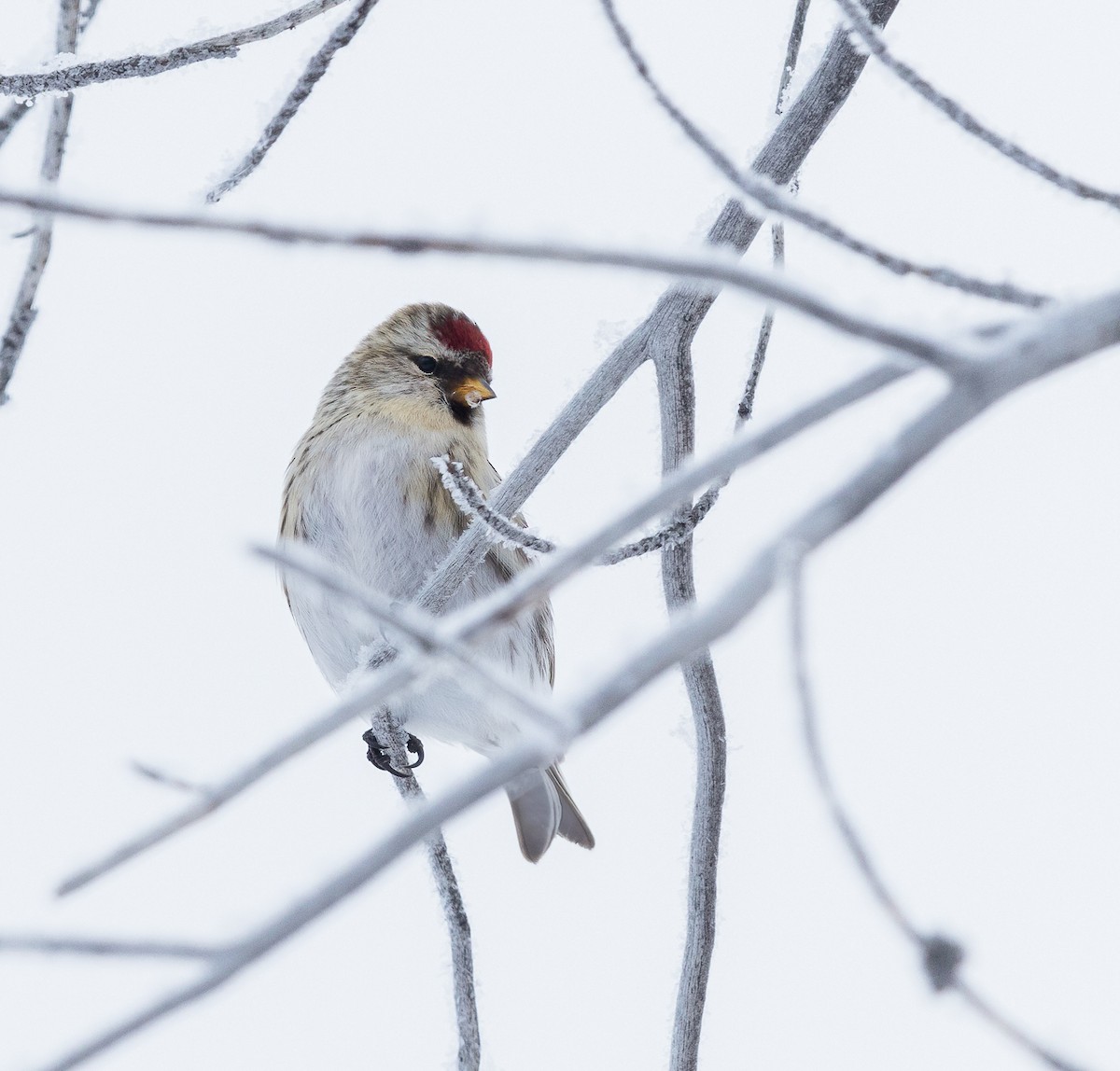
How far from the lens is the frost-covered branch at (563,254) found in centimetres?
71

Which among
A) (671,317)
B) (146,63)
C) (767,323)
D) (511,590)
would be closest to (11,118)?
(146,63)

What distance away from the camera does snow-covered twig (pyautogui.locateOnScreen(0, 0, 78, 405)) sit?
2.05m

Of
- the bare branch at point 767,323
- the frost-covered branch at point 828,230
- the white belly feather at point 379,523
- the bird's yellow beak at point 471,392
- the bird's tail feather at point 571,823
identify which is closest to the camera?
the frost-covered branch at point 828,230

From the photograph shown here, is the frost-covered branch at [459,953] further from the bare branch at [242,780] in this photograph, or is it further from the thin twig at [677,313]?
the bare branch at [242,780]

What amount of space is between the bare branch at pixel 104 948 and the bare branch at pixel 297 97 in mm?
1164

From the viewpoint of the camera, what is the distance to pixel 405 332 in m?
3.59

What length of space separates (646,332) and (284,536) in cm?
142

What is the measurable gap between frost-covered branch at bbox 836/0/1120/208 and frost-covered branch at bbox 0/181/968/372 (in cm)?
A: 58

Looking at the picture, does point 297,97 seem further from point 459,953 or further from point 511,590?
point 459,953

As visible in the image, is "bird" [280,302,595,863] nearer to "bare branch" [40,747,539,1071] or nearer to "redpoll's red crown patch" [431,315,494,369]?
"redpoll's red crown patch" [431,315,494,369]

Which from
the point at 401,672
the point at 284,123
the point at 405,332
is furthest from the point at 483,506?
the point at 405,332

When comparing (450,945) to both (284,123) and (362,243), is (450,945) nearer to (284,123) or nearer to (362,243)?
(284,123)

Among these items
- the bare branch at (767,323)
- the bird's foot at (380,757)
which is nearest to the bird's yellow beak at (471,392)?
the bird's foot at (380,757)

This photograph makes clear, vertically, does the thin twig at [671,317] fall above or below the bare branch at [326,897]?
above
